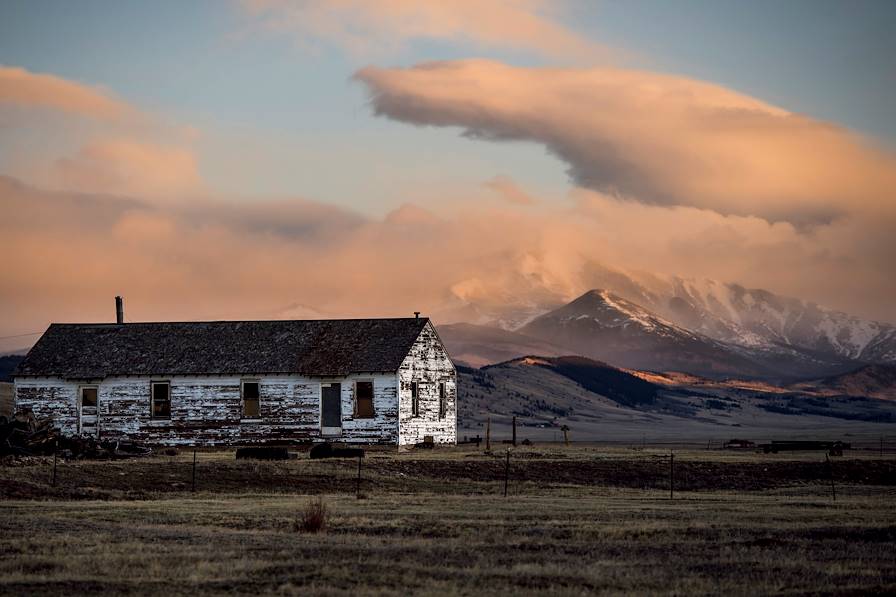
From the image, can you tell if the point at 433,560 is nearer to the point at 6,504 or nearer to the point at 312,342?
the point at 6,504

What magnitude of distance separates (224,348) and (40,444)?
12124 millimetres

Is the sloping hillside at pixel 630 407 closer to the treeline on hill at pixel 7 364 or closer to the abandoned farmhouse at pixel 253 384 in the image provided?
the abandoned farmhouse at pixel 253 384

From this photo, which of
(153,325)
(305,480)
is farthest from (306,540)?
(153,325)

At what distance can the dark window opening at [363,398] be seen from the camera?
52.6 metres

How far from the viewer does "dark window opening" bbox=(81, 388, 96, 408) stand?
55125 millimetres

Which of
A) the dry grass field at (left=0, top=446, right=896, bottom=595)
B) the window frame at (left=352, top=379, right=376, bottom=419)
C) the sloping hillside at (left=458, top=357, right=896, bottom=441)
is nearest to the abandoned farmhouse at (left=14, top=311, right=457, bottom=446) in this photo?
the window frame at (left=352, top=379, right=376, bottom=419)

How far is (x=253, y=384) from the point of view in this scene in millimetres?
53812

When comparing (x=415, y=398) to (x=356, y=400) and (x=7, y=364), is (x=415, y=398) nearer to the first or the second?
(x=356, y=400)

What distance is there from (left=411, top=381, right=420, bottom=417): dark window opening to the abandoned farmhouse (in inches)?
3.3

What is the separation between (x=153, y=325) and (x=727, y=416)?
104 metres

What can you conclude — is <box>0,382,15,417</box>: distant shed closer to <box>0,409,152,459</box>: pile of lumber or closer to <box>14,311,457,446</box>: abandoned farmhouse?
<box>14,311,457,446</box>: abandoned farmhouse

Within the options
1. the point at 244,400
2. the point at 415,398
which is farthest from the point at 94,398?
the point at 415,398

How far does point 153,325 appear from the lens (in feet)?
192

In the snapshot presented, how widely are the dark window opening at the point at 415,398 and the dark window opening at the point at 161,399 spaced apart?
10.2 metres
